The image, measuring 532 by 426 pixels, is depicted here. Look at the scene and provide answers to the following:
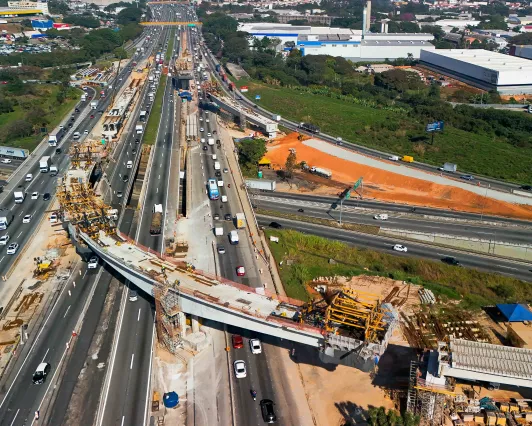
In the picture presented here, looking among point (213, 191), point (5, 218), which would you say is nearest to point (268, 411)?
point (213, 191)

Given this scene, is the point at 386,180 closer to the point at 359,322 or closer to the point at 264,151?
the point at 264,151

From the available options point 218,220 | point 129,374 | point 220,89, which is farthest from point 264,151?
point 129,374

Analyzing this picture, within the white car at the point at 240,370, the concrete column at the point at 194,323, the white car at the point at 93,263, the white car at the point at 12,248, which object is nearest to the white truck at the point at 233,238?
the white car at the point at 93,263

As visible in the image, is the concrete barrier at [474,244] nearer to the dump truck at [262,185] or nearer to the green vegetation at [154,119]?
the dump truck at [262,185]

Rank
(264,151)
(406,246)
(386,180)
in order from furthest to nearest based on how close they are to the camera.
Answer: (264,151)
(386,180)
(406,246)

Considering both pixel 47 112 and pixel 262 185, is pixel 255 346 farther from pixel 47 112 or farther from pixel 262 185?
pixel 47 112

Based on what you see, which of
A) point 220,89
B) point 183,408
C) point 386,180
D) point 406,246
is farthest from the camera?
point 220,89

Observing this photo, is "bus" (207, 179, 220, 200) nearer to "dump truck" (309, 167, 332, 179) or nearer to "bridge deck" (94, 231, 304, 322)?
"dump truck" (309, 167, 332, 179)
